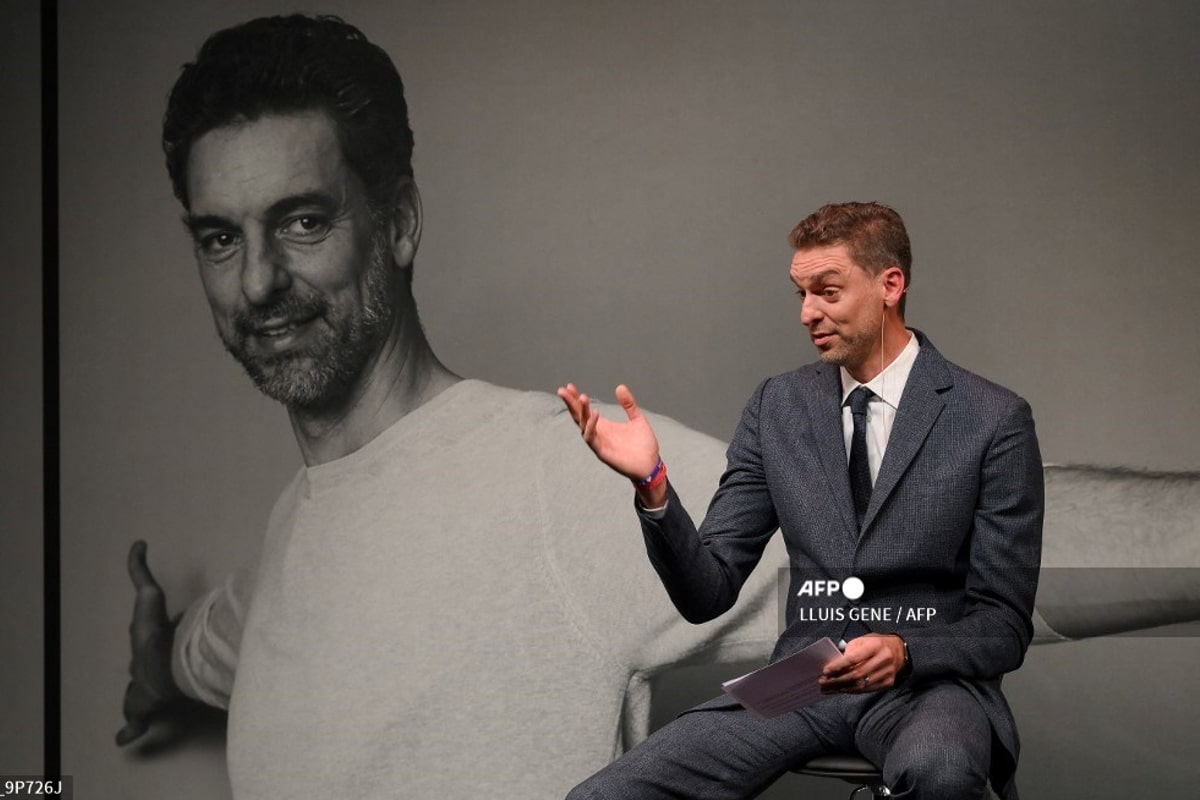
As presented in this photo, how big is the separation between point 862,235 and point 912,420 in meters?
0.32

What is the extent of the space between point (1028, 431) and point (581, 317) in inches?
57.4

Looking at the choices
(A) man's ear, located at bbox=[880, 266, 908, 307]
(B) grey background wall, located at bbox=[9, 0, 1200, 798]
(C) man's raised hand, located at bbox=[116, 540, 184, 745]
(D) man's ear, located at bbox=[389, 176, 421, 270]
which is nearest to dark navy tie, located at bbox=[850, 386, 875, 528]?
(A) man's ear, located at bbox=[880, 266, 908, 307]

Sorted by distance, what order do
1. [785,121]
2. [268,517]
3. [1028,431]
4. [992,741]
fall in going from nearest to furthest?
1. [992,741]
2. [1028,431]
3. [785,121]
4. [268,517]

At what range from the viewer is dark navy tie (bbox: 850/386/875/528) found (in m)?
2.13

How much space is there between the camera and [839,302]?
84.9 inches

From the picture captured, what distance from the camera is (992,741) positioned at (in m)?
1.92

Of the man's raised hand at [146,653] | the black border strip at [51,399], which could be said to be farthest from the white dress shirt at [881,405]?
the black border strip at [51,399]

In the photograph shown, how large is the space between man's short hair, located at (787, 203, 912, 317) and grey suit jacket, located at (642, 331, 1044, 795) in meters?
0.18

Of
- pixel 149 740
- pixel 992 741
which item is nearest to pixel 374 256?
pixel 149 740

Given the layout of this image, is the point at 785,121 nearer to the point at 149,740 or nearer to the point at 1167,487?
the point at 1167,487

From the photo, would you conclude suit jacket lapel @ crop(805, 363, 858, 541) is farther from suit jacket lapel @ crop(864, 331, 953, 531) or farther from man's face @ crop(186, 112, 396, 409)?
man's face @ crop(186, 112, 396, 409)

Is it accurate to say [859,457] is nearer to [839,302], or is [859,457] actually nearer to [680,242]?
[839,302]

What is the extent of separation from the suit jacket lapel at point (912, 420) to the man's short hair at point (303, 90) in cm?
174

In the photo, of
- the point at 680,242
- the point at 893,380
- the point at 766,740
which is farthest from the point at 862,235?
the point at 680,242
